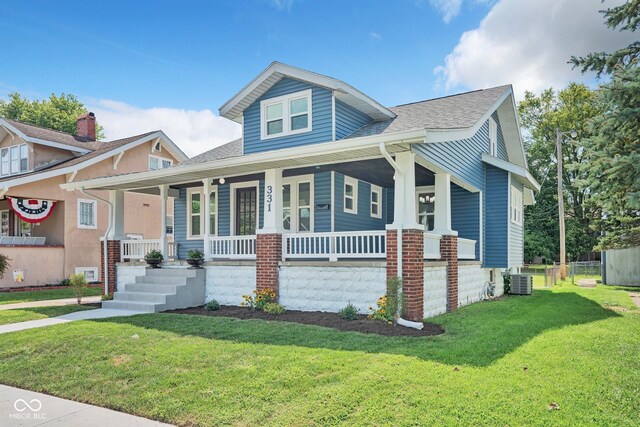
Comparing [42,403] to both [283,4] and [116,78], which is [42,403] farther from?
[116,78]

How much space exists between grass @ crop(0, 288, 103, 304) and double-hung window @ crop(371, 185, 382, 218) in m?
9.98

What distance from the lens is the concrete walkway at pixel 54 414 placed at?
4254mm

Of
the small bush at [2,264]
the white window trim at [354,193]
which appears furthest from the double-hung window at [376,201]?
the small bush at [2,264]

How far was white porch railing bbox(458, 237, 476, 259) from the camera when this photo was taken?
39.4 ft

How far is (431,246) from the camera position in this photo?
998cm

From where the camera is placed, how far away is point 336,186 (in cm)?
1250

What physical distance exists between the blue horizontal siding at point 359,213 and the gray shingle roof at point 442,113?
1633mm

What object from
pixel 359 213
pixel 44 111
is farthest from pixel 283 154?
pixel 44 111

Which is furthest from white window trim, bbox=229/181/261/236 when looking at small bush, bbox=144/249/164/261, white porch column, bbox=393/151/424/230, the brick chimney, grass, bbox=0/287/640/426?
the brick chimney

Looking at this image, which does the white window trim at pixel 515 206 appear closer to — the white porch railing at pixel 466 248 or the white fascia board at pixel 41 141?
the white porch railing at pixel 466 248

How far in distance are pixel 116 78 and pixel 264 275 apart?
10.6 m

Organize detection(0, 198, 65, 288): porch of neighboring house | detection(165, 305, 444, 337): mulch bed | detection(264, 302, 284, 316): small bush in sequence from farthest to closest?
detection(0, 198, 65, 288): porch of neighboring house < detection(264, 302, 284, 316): small bush < detection(165, 305, 444, 337): mulch bed

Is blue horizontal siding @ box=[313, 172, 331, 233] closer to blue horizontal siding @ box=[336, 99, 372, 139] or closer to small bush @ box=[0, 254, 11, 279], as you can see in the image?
blue horizontal siding @ box=[336, 99, 372, 139]

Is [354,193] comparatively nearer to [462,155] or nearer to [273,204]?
[462,155]
